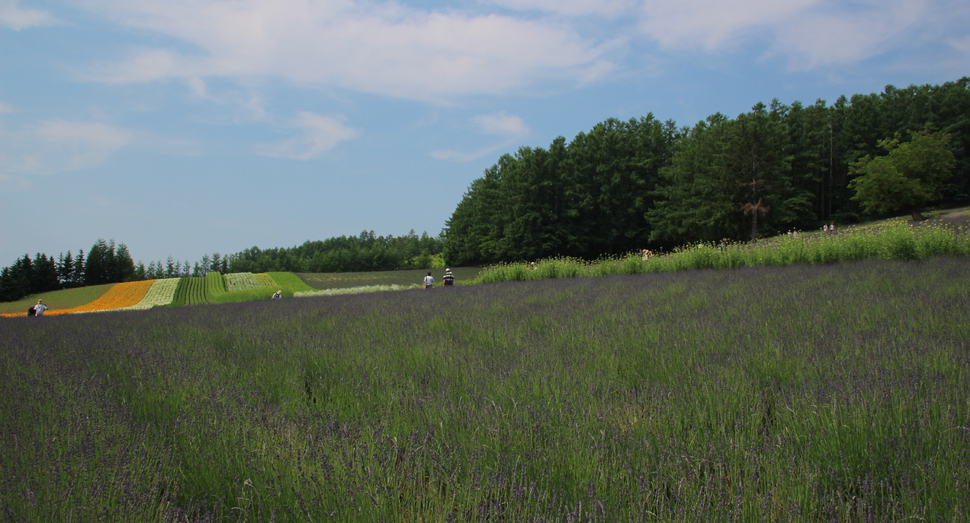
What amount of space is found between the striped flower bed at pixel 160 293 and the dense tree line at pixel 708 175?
2740cm

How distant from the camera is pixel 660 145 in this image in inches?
1912

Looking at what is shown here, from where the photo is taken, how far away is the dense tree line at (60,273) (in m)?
38.8

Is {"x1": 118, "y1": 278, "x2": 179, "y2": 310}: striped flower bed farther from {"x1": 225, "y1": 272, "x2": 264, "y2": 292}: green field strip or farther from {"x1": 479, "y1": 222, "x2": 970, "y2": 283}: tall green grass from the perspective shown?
{"x1": 479, "y1": 222, "x2": 970, "y2": 283}: tall green grass

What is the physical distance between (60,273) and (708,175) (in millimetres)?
63888

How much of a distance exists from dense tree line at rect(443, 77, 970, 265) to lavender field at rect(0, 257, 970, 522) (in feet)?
131

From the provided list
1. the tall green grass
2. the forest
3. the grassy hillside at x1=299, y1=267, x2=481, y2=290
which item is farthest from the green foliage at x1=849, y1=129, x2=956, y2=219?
the grassy hillside at x1=299, y1=267, x2=481, y2=290

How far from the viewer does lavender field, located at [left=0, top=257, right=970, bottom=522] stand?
4.54ft

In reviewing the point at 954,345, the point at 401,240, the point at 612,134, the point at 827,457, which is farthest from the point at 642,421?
the point at 401,240

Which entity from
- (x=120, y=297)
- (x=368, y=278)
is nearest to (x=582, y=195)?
(x=368, y=278)

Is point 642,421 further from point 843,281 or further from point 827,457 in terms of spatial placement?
point 843,281

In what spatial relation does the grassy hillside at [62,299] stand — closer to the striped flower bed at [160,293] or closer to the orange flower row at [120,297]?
the orange flower row at [120,297]

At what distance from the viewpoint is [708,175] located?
40.5 meters

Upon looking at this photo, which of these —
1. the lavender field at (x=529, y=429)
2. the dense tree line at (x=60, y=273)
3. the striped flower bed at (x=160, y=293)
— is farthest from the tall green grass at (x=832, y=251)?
the dense tree line at (x=60, y=273)

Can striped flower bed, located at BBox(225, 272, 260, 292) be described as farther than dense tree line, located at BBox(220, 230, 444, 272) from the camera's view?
No
